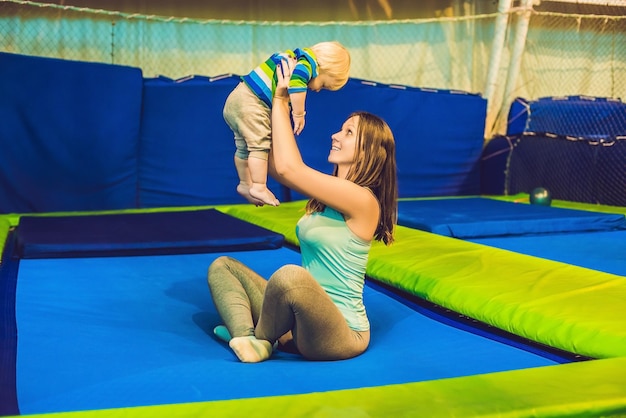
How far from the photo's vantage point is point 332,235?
2.12 m

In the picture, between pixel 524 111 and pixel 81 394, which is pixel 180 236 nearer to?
pixel 81 394

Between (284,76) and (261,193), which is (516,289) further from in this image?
(284,76)

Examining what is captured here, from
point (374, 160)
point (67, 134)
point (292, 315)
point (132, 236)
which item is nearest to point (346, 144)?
point (374, 160)

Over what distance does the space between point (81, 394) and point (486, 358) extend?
1117 millimetres

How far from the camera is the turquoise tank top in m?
2.12

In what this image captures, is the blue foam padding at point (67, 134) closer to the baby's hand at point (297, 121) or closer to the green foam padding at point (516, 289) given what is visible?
the green foam padding at point (516, 289)

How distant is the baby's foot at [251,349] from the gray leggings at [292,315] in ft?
0.09

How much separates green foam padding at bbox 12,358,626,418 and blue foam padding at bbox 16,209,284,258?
2.10 meters

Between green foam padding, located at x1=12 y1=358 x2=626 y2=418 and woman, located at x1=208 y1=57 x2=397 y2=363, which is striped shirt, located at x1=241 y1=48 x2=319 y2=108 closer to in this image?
woman, located at x1=208 y1=57 x2=397 y2=363

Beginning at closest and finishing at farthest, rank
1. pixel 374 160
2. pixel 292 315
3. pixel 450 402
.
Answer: pixel 450 402 < pixel 292 315 < pixel 374 160

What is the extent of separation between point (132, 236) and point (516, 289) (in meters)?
1.97

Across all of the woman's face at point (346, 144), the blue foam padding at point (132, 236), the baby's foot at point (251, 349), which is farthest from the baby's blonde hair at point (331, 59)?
the blue foam padding at point (132, 236)

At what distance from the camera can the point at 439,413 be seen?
61.8 inches

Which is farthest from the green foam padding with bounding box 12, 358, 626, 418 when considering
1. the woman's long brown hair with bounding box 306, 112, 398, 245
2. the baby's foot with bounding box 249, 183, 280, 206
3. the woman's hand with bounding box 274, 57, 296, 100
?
the woman's hand with bounding box 274, 57, 296, 100
